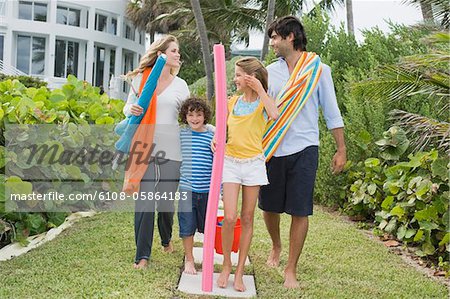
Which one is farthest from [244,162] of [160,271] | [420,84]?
[420,84]

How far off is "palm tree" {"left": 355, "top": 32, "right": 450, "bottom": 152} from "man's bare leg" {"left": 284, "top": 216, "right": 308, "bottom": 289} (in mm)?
1222

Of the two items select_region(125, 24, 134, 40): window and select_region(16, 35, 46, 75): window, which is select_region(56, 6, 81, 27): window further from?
select_region(125, 24, 134, 40): window

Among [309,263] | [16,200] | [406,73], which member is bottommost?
[309,263]

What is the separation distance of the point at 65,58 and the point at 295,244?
3008 cm

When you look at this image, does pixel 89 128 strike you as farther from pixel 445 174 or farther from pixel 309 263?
pixel 445 174

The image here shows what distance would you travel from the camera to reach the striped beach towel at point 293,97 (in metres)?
4.36

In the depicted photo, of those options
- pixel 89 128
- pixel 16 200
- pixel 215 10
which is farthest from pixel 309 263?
pixel 215 10

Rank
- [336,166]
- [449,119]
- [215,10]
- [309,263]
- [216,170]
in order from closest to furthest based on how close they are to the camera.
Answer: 1. [216,170]
2. [336,166]
3. [309,263]
4. [449,119]
5. [215,10]

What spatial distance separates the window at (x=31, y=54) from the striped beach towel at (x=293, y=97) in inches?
1146

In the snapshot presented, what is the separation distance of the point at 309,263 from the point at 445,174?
1356 millimetres

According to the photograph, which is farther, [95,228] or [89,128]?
[89,128]

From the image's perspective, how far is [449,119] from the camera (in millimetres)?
6699

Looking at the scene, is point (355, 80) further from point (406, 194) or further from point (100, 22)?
point (100, 22)

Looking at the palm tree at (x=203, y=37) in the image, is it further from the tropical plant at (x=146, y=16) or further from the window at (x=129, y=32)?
the window at (x=129, y=32)
